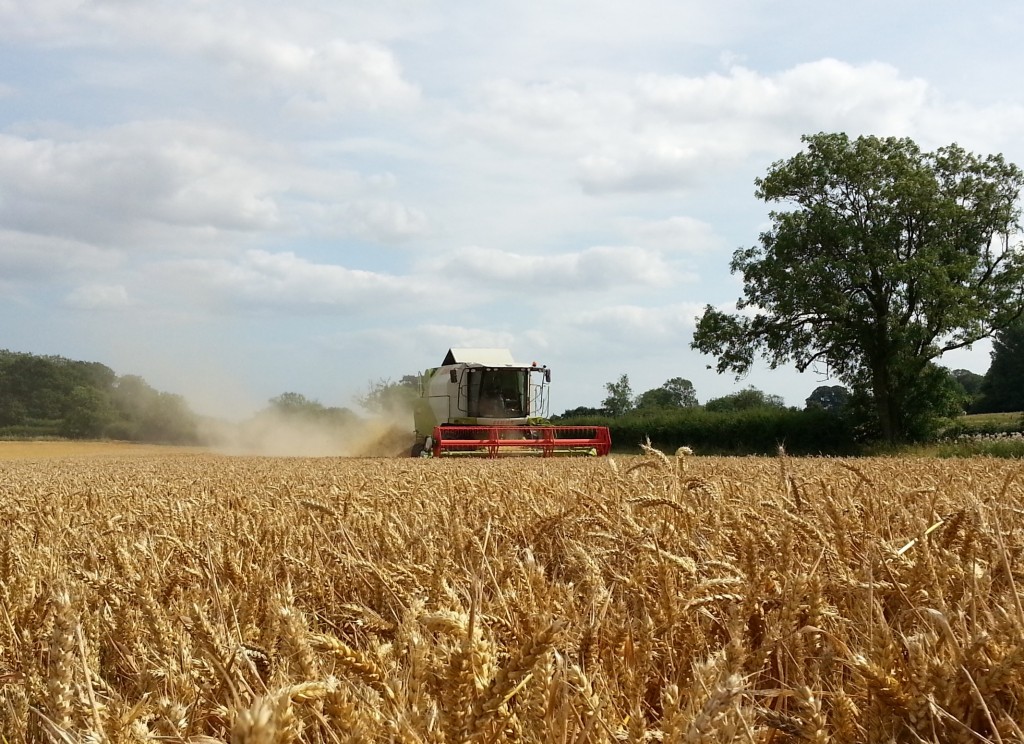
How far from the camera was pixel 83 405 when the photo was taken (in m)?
62.9

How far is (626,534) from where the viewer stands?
141 inches

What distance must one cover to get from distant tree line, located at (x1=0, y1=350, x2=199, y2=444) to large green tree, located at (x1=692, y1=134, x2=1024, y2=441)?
3369 cm

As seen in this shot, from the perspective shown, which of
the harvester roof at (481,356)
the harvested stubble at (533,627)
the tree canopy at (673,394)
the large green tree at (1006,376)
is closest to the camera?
the harvested stubble at (533,627)

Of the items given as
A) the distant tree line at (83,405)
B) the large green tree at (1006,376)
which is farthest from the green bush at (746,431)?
the large green tree at (1006,376)

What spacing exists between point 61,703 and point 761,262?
126 feet

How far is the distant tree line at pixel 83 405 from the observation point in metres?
57.5

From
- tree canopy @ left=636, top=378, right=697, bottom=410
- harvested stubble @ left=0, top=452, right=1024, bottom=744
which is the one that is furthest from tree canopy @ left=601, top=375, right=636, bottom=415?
harvested stubble @ left=0, top=452, right=1024, bottom=744

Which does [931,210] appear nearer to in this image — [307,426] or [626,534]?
[307,426]

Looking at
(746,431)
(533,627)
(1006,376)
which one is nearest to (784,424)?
(746,431)

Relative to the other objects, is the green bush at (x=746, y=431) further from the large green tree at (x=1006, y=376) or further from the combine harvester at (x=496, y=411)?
the large green tree at (x=1006, y=376)

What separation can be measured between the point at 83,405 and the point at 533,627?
6754cm

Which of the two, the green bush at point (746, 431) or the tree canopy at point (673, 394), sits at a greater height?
the tree canopy at point (673, 394)

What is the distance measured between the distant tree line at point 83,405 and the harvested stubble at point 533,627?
52.5 m

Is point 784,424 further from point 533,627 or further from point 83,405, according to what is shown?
point 83,405
